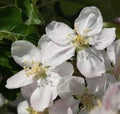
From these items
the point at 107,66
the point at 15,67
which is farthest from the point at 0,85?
the point at 107,66

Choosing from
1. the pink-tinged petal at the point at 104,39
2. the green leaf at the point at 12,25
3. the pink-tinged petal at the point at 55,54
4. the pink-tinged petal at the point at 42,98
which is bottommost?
A: the pink-tinged petal at the point at 42,98

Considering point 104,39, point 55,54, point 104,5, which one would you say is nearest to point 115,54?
point 104,39

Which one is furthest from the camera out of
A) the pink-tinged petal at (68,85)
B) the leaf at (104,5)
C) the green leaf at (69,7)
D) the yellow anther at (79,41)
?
the green leaf at (69,7)

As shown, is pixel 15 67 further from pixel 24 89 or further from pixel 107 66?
pixel 107 66

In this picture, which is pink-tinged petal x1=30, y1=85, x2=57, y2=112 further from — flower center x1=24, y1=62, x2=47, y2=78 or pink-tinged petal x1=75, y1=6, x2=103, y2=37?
pink-tinged petal x1=75, y1=6, x2=103, y2=37

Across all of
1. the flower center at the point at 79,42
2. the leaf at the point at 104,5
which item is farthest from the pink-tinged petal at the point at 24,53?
the leaf at the point at 104,5

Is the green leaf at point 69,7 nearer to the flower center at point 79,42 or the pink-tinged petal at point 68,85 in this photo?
the flower center at point 79,42
